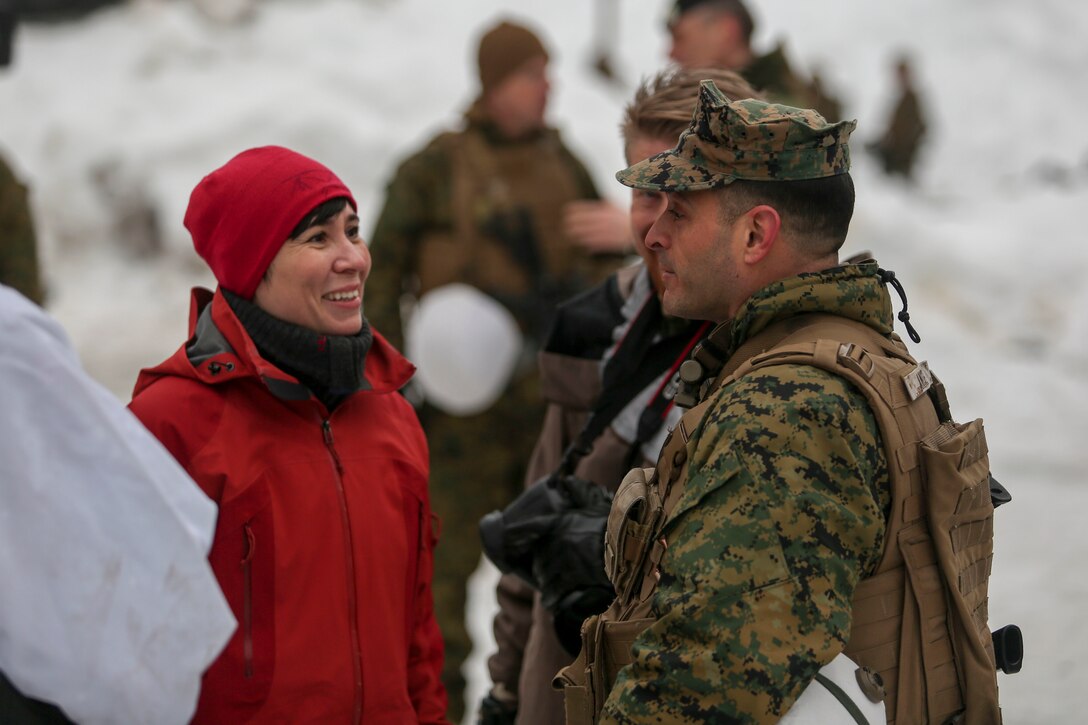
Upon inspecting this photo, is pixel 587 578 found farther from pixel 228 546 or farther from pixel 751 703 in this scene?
pixel 751 703

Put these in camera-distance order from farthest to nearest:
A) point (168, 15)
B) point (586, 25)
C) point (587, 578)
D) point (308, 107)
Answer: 1. point (586, 25)
2. point (168, 15)
3. point (308, 107)
4. point (587, 578)

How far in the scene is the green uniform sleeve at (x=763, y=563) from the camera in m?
2.06

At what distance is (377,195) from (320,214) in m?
10.3

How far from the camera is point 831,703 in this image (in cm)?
212

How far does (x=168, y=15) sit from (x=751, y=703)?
1431cm

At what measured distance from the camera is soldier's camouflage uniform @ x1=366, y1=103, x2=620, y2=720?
17.8 ft

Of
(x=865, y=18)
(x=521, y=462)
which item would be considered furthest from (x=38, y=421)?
(x=865, y=18)

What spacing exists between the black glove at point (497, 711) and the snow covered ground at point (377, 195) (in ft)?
8.26

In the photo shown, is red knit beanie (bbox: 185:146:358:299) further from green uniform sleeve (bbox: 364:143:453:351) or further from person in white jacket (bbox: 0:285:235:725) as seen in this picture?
green uniform sleeve (bbox: 364:143:453:351)

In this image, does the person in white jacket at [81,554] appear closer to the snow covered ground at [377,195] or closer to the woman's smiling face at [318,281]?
the woman's smiling face at [318,281]

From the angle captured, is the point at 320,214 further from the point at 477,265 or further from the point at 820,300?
the point at 477,265

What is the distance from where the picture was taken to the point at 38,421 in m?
1.86

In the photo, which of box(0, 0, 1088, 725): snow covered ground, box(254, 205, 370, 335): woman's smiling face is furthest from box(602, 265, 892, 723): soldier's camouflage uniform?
box(0, 0, 1088, 725): snow covered ground

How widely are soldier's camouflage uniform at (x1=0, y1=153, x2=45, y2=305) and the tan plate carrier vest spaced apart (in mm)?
3620
